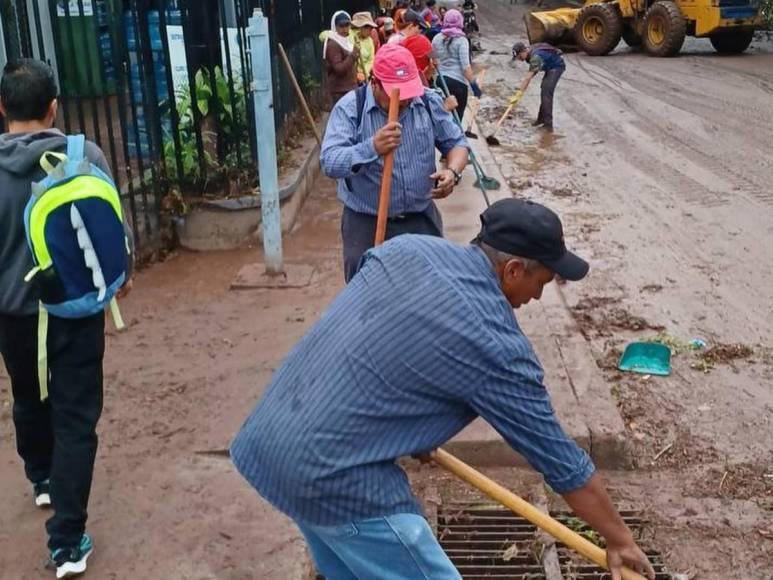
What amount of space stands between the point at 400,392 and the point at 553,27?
22.0 metres

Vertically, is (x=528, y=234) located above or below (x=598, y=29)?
above

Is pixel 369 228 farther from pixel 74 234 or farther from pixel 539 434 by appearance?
pixel 539 434

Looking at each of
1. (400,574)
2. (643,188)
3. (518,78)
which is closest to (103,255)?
(400,574)

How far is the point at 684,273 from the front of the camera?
6.52 metres

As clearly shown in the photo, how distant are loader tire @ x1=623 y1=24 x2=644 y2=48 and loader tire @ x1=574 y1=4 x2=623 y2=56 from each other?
Answer: 546mm

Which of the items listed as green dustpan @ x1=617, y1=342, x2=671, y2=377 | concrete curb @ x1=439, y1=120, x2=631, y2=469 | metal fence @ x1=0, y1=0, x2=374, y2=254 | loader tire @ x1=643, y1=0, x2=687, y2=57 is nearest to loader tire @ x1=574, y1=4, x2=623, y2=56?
loader tire @ x1=643, y1=0, x2=687, y2=57

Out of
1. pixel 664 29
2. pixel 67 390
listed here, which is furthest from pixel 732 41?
pixel 67 390

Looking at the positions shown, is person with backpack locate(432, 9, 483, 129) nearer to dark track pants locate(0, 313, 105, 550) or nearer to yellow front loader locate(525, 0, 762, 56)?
dark track pants locate(0, 313, 105, 550)

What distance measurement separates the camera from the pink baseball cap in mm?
3855

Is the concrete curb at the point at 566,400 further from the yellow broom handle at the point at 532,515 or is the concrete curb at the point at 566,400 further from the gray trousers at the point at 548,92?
the gray trousers at the point at 548,92

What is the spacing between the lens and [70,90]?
5.89 metres

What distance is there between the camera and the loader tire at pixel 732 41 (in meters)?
20.2

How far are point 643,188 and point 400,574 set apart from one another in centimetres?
759

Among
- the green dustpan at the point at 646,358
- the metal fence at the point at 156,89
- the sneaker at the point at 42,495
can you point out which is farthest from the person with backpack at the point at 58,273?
the green dustpan at the point at 646,358
